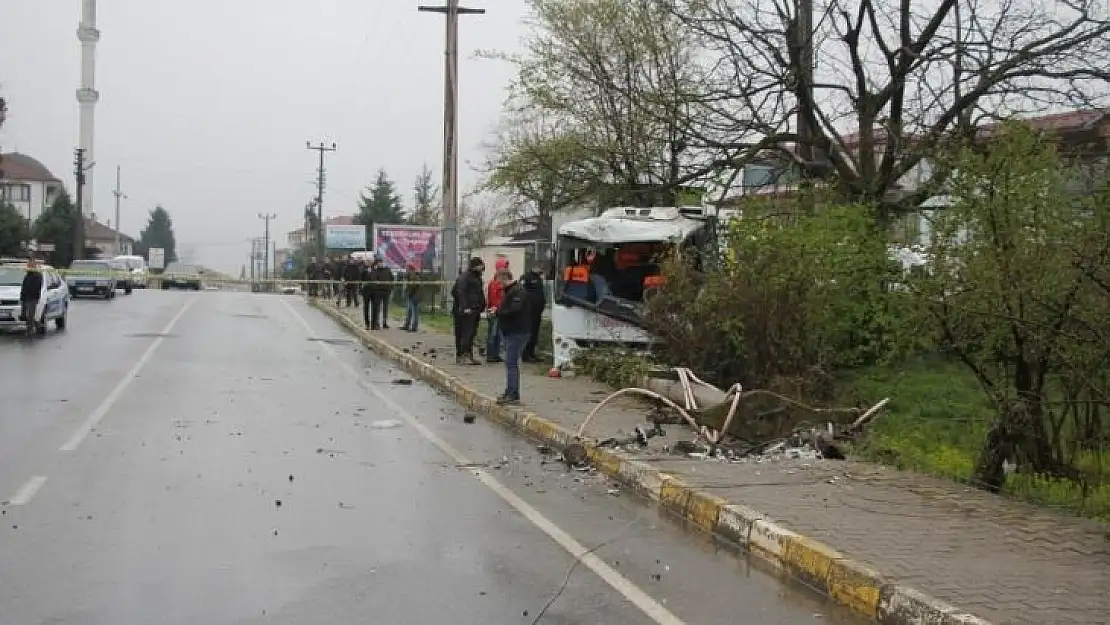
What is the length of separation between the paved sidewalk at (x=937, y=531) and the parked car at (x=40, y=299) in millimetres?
16811

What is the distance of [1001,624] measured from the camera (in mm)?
5047

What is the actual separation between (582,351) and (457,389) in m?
2.30

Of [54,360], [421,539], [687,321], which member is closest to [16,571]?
[421,539]

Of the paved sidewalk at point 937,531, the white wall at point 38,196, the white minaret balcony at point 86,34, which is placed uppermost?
the white minaret balcony at point 86,34

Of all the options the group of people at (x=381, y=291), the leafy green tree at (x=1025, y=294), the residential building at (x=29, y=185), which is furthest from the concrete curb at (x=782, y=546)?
the residential building at (x=29, y=185)

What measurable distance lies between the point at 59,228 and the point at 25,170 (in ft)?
111

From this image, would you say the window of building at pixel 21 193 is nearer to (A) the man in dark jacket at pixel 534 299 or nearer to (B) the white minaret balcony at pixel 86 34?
(B) the white minaret balcony at pixel 86 34

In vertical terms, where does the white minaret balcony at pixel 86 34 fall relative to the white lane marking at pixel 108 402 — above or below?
above

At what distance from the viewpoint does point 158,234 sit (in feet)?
532

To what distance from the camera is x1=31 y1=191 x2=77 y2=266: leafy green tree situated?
68.2 m

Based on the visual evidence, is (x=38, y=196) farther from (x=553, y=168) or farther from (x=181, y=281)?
(x=553, y=168)

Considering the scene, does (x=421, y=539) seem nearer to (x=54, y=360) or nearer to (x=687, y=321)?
(x=687, y=321)

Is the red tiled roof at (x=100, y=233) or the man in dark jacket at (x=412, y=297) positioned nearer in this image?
the man in dark jacket at (x=412, y=297)

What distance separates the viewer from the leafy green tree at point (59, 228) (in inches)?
2685
